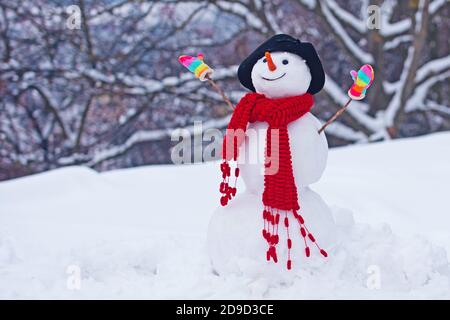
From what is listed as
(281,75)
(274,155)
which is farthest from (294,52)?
(274,155)

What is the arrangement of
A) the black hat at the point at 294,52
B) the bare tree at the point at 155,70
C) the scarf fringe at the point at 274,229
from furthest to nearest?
the bare tree at the point at 155,70, the black hat at the point at 294,52, the scarf fringe at the point at 274,229

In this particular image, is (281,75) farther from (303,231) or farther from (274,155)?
(303,231)

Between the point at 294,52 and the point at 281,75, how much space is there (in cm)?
8

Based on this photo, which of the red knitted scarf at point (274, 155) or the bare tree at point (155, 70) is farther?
the bare tree at point (155, 70)

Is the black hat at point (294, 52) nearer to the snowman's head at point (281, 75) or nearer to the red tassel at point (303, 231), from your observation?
the snowman's head at point (281, 75)

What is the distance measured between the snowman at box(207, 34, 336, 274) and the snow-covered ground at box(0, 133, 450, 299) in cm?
6

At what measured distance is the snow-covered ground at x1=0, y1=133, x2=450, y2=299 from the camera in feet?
4.90

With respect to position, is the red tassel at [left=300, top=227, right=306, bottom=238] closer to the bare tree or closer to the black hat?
the black hat

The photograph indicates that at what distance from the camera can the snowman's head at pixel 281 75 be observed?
5.02ft

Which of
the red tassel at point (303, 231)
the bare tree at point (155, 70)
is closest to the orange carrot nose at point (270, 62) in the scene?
the red tassel at point (303, 231)

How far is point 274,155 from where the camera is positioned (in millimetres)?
1473

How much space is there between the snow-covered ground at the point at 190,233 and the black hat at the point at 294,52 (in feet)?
1.52
